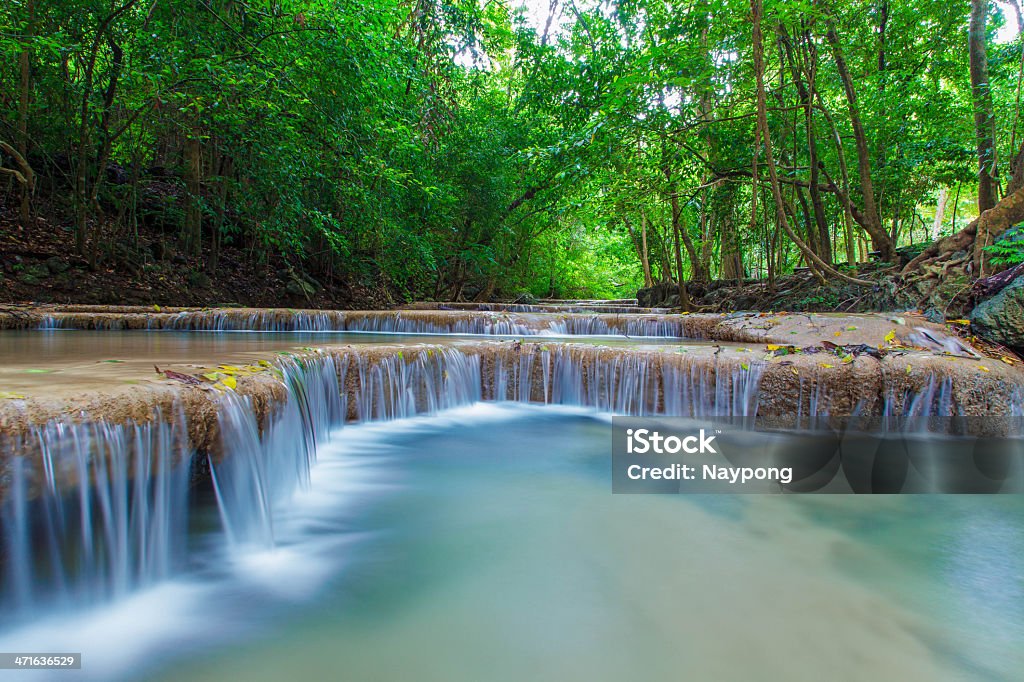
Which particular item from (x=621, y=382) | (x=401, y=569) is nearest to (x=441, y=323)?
(x=621, y=382)

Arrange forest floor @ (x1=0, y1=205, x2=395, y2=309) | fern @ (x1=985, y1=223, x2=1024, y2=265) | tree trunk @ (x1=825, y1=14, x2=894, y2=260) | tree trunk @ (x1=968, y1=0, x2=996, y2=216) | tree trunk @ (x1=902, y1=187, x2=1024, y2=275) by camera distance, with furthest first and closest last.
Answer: forest floor @ (x1=0, y1=205, x2=395, y2=309) → tree trunk @ (x1=825, y1=14, x2=894, y2=260) → tree trunk @ (x1=968, y1=0, x2=996, y2=216) → tree trunk @ (x1=902, y1=187, x2=1024, y2=275) → fern @ (x1=985, y1=223, x2=1024, y2=265)

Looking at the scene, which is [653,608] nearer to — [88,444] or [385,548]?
[385,548]

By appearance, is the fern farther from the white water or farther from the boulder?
the white water

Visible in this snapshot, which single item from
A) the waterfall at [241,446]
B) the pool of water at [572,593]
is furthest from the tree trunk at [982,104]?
the pool of water at [572,593]

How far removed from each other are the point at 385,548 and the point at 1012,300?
5921mm

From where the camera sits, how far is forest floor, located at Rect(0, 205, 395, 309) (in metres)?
7.86

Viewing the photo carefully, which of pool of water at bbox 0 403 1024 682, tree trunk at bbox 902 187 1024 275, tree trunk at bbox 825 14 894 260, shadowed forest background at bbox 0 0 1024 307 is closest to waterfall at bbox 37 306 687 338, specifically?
shadowed forest background at bbox 0 0 1024 307

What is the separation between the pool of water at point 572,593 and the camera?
4.90 feet

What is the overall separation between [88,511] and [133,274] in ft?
30.5

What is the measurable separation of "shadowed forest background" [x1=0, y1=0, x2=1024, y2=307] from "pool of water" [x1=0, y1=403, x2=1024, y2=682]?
14.0 ft

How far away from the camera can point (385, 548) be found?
86.2 inches

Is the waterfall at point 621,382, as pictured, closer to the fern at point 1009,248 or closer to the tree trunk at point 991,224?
the fern at point 1009,248

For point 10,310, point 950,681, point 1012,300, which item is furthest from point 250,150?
point 1012,300

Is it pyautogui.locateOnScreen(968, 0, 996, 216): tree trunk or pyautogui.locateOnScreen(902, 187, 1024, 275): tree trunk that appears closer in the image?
pyautogui.locateOnScreen(902, 187, 1024, 275): tree trunk
